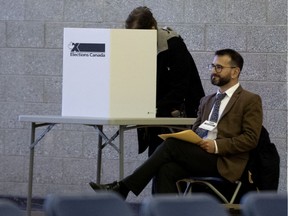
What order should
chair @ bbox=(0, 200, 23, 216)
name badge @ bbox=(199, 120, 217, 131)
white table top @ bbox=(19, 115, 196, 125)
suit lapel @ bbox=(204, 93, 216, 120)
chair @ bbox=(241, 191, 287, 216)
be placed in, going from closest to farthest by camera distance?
chair @ bbox=(0, 200, 23, 216) → chair @ bbox=(241, 191, 287, 216) → white table top @ bbox=(19, 115, 196, 125) → name badge @ bbox=(199, 120, 217, 131) → suit lapel @ bbox=(204, 93, 216, 120)

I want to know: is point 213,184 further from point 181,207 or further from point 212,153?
point 181,207

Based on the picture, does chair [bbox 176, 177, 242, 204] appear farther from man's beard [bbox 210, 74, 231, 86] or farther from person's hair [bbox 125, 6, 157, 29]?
person's hair [bbox 125, 6, 157, 29]

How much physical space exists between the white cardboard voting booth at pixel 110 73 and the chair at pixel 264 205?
2203mm

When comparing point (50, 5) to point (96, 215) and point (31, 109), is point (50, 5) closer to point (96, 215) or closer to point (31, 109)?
point (31, 109)

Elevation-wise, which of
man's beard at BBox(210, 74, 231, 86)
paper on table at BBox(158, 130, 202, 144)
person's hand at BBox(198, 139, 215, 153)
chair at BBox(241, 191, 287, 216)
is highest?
man's beard at BBox(210, 74, 231, 86)

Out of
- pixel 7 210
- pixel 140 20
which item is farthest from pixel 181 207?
pixel 140 20

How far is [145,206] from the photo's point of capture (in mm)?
2377

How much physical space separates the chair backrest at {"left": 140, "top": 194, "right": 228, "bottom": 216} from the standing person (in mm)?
2624

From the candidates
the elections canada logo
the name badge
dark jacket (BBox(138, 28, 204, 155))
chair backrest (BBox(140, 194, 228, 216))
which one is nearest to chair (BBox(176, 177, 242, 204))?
the name badge

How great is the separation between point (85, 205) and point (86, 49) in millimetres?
2446

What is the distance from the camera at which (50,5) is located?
684 cm

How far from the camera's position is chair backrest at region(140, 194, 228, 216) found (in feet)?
7.73

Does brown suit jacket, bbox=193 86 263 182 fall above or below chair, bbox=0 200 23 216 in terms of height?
above

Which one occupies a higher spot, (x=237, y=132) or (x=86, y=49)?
(x=86, y=49)
